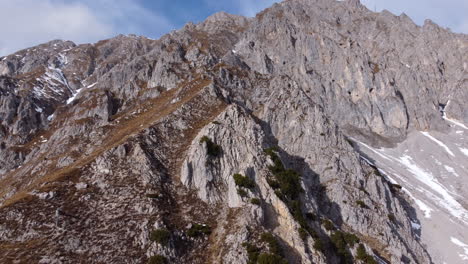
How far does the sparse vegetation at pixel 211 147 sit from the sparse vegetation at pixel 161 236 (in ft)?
57.4

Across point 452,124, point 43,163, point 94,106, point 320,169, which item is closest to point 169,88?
point 94,106

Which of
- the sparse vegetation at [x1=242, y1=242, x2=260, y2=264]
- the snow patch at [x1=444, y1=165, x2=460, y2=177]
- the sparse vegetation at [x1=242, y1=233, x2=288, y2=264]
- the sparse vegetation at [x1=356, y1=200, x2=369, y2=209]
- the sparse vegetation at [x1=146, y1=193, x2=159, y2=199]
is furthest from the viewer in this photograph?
the snow patch at [x1=444, y1=165, x2=460, y2=177]

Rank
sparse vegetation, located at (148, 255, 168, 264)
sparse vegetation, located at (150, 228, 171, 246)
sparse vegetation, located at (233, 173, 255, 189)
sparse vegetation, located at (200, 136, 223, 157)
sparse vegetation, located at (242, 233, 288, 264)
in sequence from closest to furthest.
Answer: sparse vegetation, located at (148, 255, 168, 264) → sparse vegetation, located at (242, 233, 288, 264) → sparse vegetation, located at (150, 228, 171, 246) → sparse vegetation, located at (233, 173, 255, 189) → sparse vegetation, located at (200, 136, 223, 157)

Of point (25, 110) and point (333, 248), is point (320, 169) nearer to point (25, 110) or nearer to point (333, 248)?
point (333, 248)

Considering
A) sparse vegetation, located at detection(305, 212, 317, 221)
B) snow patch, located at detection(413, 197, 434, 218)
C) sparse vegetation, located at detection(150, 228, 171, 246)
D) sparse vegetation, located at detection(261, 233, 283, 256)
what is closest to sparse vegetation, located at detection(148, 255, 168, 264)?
sparse vegetation, located at detection(150, 228, 171, 246)

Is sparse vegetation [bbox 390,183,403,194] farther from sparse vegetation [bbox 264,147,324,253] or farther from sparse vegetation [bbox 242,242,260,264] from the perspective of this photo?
sparse vegetation [bbox 242,242,260,264]

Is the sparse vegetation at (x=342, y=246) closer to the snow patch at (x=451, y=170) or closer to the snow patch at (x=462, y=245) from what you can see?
the snow patch at (x=462, y=245)

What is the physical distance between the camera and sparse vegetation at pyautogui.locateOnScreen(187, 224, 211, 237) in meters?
42.2

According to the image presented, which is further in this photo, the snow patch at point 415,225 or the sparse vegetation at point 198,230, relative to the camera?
the snow patch at point 415,225

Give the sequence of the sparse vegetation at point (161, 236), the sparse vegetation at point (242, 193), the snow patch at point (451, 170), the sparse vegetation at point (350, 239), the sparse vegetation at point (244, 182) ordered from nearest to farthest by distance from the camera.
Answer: the sparse vegetation at point (161, 236)
the sparse vegetation at point (242, 193)
the sparse vegetation at point (244, 182)
the sparse vegetation at point (350, 239)
the snow patch at point (451, 170)

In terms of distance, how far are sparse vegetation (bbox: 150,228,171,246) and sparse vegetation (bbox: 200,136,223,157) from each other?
17.5m

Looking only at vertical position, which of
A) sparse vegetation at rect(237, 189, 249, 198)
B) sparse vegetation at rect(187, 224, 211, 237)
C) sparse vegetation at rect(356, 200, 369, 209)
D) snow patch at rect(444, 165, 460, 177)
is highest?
snow patch at rect(444, 165, 460, 177)

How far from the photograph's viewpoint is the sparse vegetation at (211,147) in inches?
2190

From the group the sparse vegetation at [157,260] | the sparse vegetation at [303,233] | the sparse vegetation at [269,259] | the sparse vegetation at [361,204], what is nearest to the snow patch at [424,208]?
the sparse vegetation at [361,204]
